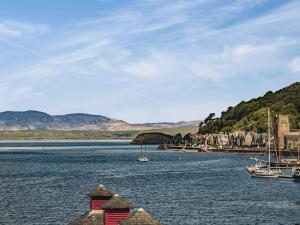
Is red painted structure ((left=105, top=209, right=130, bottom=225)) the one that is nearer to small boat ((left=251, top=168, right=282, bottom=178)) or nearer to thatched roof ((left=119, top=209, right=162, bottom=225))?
thatched roof ((left=119, top=209, right=162, bottom=225))

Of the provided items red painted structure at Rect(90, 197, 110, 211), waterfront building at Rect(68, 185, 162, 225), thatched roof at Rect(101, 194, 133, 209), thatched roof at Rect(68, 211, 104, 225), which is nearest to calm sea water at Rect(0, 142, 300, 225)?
red painted structure at Rect(90, 197, 110, 211)

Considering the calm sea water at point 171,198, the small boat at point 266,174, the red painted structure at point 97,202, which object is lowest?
the calm sea water at point 171,198

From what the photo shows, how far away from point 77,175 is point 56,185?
102 ft

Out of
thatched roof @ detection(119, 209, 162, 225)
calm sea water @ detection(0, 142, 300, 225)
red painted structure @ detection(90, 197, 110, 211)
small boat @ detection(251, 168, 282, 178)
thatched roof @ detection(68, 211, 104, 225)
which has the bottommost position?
calm sea water @ detection(0, 142, 300, 225)

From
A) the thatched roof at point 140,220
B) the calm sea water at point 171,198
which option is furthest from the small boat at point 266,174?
the thatched roof at point 140,220

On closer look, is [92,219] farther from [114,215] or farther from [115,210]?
[115,210]

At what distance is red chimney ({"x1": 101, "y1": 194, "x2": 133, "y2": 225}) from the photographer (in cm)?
2981

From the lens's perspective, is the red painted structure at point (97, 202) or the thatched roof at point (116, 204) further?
the red painted structure at point (97, 202)

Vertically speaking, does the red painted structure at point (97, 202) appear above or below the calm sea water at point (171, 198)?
above

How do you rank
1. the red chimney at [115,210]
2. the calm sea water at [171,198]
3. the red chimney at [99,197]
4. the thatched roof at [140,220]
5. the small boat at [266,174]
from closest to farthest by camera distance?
the thatched roof at [140,220], the red chimney at [115,210], the red chimney at [99,197], the calm sea water at [171,198], the small boat at [266,174]

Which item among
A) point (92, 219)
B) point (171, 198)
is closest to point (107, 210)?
point (92, 219)

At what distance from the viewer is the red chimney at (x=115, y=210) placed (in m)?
29.8

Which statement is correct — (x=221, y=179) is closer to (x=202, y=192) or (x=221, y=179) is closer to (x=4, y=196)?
(x=202, y=192)

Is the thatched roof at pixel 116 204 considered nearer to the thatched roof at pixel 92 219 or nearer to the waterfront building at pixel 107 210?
the waterfront building at pixel 107 210
